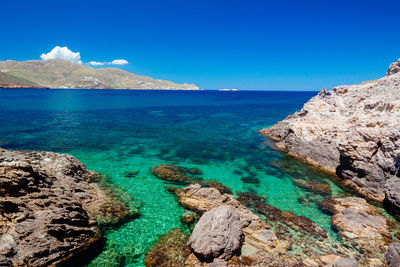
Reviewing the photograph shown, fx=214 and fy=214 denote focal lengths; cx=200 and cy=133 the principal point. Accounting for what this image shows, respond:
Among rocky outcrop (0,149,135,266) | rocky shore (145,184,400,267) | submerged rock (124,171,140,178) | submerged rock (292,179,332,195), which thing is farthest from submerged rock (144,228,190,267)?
submerged rock (292,179,332,195)

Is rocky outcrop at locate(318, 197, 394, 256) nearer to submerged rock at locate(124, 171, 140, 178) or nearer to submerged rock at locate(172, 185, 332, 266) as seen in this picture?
submerged rock at locate(172, 185, 332, 266)

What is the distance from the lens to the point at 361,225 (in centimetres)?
1396

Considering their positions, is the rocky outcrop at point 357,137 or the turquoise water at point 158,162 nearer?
the turquoise water at point 158,162

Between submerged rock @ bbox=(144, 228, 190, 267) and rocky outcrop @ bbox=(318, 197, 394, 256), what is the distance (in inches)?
391

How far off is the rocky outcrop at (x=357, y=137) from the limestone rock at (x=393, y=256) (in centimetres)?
688

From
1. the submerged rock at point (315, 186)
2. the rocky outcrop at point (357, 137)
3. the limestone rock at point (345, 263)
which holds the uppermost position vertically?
the rocky outcrop at point (357, 137)

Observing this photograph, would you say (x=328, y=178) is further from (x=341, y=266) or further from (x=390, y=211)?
(x=341, y=266)

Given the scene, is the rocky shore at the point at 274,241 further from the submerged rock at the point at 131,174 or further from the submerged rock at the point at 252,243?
the submerged rock at the point at 131,174

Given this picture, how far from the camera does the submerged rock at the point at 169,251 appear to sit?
1094 centimetres

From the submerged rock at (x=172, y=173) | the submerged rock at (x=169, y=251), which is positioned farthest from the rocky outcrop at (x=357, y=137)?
the submerged rock at (x=172, y=173)

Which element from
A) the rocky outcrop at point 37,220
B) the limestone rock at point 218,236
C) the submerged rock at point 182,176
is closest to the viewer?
the rocky outcrop at point 37,220

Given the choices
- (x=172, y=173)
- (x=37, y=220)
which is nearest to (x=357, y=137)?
(x=172, y=173)

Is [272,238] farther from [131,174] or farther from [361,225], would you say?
[131,174]

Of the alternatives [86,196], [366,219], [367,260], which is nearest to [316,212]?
[366,219]
